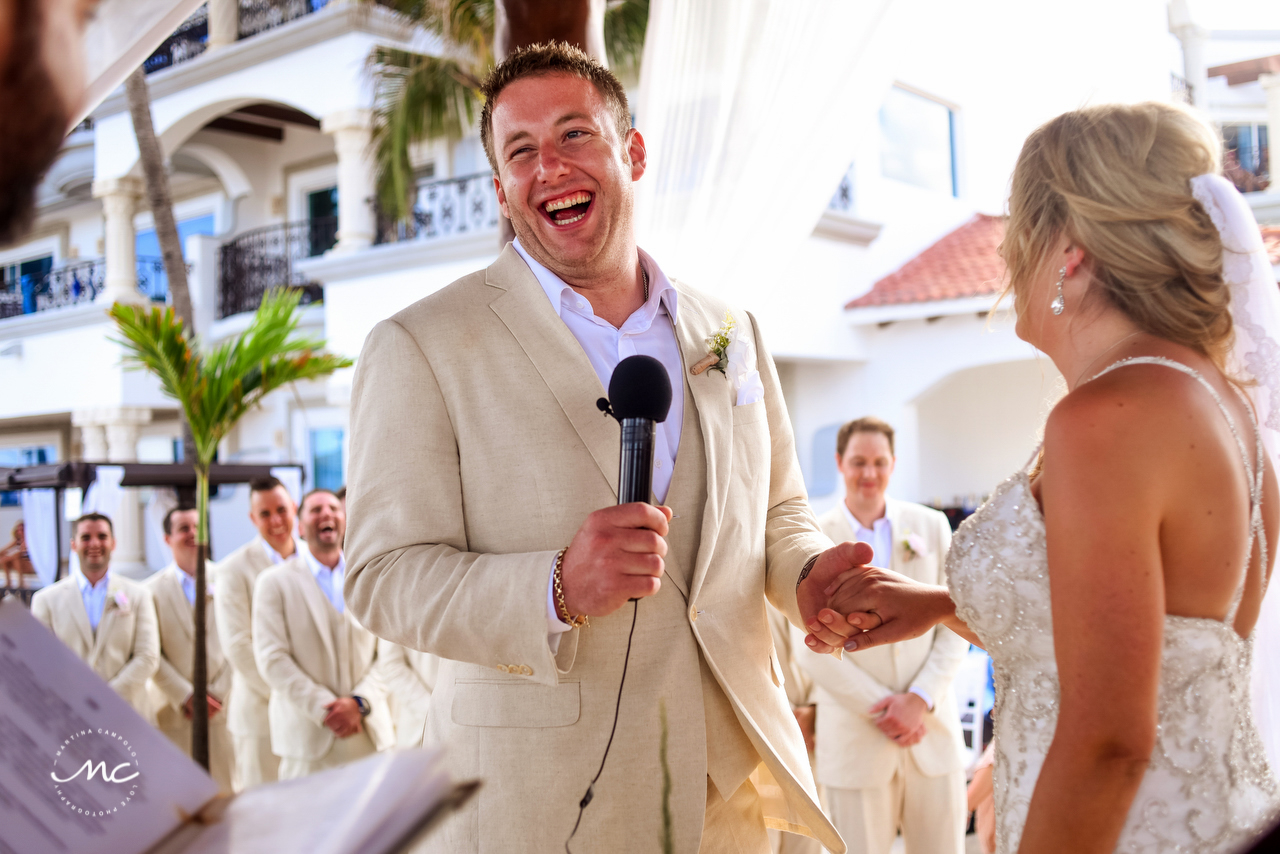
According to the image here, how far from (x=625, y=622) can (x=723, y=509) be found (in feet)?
1.04

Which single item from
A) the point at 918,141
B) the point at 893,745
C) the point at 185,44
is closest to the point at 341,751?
the point at 893,745

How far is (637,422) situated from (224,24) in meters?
15.0

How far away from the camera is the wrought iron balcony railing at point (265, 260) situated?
15.6m

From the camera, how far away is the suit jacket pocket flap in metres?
2.07

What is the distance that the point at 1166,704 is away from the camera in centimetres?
172

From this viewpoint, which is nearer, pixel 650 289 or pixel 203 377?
pixel 650 289

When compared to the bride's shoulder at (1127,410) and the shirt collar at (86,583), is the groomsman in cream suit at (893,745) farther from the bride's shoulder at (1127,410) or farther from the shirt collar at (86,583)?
the shirt collar at (86,583)

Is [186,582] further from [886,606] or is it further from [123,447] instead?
[123,447]

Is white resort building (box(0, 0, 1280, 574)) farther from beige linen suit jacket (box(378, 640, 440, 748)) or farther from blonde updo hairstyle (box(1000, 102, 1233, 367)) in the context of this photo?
A: blonde updo hairstyle (box(1000, 102, 1233, 367))

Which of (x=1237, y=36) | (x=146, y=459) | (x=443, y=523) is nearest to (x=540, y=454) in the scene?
(x=443, y=523)

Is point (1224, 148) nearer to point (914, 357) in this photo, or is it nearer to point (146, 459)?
point (914, 357)

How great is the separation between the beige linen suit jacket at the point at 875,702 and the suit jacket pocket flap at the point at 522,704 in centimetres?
265

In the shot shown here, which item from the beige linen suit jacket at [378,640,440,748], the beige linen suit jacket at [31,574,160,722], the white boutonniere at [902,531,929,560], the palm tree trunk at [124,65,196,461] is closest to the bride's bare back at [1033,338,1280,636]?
the white boutonniere at [902,531,929,560]

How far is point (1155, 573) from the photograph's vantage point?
5.19 ft
